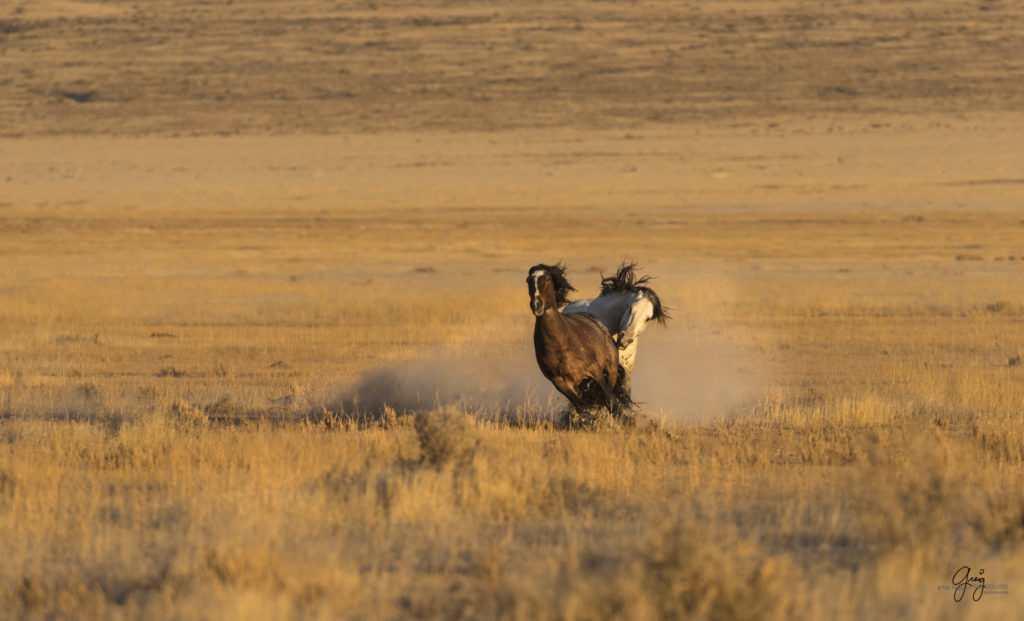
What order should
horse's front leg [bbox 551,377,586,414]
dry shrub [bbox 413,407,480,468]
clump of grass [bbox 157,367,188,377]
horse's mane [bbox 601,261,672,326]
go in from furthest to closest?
1. clump of grass [bbox 157,367,188,377]
2. horse's mane [bbox 601,261,672,326]
3. horse's front leg [bbox 551,377,586,414]
4. dry shrub [bbox 413,407,480,468]

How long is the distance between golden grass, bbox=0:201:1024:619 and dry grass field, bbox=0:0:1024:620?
0.12ft

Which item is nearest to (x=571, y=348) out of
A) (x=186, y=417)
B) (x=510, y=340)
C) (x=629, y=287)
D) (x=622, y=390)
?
(x=622, y=390)

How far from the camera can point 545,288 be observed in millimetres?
10750

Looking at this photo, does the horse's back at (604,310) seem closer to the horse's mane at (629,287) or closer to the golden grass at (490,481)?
the horse's mane at (629,287)

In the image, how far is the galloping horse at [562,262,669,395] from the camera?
40.2ft

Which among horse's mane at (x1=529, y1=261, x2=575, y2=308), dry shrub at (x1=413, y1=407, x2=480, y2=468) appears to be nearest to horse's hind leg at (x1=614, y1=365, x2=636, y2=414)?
horse's mane at (x1=529, y1=261, x2=575, y2=308)

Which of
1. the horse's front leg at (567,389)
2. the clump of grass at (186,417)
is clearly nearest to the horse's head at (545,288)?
the horse's front leg at (567,389)

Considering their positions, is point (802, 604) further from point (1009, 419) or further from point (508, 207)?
point (508, 207)

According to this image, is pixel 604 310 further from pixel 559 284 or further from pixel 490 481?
pixel 490 481

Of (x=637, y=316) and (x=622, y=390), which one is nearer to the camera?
(x=622, y=390)

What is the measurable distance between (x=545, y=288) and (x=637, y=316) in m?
1.79

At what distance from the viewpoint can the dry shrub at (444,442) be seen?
948 centimetres

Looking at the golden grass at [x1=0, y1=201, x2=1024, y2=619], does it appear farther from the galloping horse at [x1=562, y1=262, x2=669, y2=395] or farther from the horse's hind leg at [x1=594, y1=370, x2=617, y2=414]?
the galloping horse at [x1=562, y1=262, x2=669, y2=395]

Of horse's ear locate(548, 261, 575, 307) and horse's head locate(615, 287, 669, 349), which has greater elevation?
horse's ear locate(548, 261, 575, 307)
